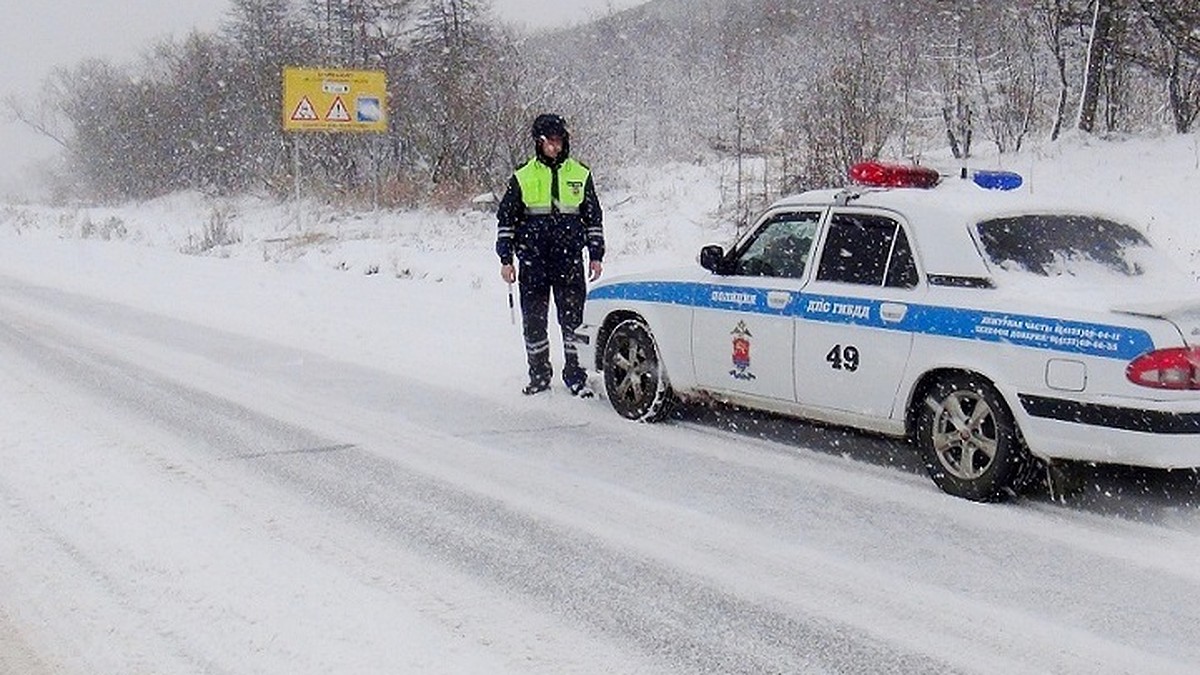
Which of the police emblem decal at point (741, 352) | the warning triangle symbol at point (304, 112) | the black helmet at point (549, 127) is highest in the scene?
the warning triangle symbol at point (304, 112)

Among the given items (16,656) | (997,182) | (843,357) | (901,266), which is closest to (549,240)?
(843,357)

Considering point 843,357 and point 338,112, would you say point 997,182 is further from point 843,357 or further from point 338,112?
point 338,112

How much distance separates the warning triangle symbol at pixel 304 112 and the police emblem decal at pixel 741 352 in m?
21.3

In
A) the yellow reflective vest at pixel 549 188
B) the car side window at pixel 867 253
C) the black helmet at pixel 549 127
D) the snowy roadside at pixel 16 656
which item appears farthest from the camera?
the yellow reflective vest at pixel 549 188

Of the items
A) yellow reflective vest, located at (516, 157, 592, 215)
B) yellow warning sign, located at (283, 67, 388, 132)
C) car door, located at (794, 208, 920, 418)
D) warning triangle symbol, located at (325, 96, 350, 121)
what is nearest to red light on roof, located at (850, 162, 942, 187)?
car door, located at (794, 208, 920, 418)

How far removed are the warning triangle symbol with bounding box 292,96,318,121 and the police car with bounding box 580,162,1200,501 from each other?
2062 cm

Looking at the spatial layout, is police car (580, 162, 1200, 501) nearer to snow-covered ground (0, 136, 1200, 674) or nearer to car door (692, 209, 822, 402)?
car door (692, 209, 822, 402)

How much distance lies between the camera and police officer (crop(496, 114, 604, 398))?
27.1 ft

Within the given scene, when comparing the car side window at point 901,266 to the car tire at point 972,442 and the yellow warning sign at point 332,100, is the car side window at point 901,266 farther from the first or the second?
the yellow warning sign at point 332,100

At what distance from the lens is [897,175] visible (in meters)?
6.30

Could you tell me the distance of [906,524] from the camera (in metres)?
5.15

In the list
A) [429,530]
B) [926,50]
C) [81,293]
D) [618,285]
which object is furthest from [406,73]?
[429,530]

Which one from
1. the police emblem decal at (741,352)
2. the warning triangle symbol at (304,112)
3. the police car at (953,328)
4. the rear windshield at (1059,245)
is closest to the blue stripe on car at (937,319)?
the police car at (953,328)

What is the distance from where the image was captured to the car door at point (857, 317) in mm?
5786
